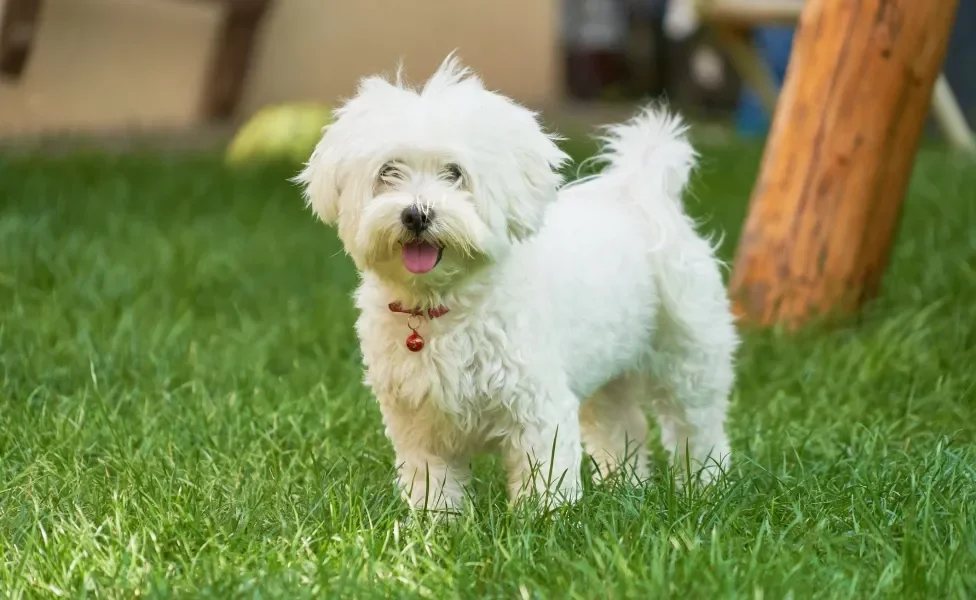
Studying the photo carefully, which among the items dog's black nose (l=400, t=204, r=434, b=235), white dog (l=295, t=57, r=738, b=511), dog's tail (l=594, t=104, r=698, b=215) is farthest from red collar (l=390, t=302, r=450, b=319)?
dog's tail (l=594, t=104, r=698, b=215)

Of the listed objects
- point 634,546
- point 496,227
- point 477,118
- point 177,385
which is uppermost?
point 477,118

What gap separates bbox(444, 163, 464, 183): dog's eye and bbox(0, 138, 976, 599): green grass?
2.39ft

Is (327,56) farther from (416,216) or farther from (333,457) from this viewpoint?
(416,216)

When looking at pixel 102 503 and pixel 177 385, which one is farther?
pixel 177 385

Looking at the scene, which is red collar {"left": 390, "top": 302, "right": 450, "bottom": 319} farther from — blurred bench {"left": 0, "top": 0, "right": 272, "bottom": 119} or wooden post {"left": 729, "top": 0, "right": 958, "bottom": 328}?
blurred bench {"left": 0, "top": 0, "right": 272, "bottom": 119}

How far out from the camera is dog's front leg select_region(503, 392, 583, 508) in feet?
9.71

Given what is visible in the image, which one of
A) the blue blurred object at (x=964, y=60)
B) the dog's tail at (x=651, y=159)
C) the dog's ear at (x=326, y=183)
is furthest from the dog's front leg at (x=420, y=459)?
the blue blurred object at (x=964, y=60)

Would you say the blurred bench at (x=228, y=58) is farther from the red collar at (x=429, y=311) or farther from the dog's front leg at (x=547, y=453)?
the dog's front leg at (x=547, y=453)

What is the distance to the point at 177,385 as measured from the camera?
4.23 metres

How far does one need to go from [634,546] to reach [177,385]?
6.92 ft

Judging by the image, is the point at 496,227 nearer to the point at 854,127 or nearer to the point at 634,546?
the point at 634,546

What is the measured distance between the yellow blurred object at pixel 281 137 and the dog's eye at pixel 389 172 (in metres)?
5.66

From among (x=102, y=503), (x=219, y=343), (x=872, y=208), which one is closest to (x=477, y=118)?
(x=102, y=503)

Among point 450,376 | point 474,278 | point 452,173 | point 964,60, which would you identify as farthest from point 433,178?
point 964,60
